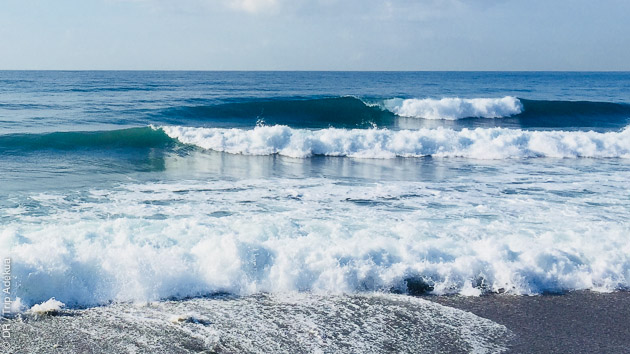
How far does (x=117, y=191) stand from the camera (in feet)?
28.3

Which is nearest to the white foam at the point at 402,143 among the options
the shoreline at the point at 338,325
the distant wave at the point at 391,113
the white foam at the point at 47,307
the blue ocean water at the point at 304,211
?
the blue ocean water at the point at 304,211

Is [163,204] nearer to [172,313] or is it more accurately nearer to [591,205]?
[172,313]

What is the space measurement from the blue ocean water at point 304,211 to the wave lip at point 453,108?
8674 mm

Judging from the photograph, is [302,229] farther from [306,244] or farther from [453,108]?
[453,108]

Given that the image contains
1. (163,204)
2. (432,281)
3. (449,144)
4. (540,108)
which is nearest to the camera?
(432,281)

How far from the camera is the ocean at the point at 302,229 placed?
4422mm

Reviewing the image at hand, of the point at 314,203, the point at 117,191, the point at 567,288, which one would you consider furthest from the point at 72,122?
the point at 567,288

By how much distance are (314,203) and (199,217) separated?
1.76m

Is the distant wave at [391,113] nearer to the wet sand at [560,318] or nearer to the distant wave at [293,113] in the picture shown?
the distant wave at [293,113]

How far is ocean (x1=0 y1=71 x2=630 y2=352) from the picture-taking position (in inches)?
174

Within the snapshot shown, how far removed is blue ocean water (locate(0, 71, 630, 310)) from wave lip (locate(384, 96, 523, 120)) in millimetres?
8674

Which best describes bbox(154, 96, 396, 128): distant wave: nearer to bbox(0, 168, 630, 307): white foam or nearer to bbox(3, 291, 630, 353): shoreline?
bbox(0, 168, 630, 307): white foam

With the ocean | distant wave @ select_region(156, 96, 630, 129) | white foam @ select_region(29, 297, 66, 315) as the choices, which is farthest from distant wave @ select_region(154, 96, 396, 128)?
white foam @ select_region(29, 297, 66, 315)

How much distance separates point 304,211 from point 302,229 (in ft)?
3.27
